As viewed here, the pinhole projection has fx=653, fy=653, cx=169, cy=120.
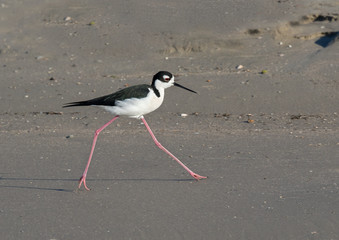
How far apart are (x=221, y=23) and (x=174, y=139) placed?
420cm

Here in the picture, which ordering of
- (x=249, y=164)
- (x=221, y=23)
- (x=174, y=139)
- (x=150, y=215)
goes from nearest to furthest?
(x=150, y=215)
(x=249, y=164)
(x=174, y=139)
(x=221, y=23)

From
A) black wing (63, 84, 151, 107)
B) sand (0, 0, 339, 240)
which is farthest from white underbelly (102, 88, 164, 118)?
sand (0, 0, 339, 240)

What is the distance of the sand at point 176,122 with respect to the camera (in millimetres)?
5566

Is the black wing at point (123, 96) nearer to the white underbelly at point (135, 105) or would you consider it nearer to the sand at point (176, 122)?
the white underbelly at point (135, 105)

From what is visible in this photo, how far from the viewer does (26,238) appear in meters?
5.21

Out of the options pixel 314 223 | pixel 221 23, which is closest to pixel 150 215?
pixel 314 223

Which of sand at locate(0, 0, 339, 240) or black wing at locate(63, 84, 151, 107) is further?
black wing at locate(63, 84, 151, 107)

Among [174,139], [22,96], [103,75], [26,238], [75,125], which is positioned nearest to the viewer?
[26,238]

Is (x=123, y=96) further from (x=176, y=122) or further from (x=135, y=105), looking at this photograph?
(x=176, y=122)

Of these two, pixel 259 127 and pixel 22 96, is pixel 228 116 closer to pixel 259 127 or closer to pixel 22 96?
pixel 259 127

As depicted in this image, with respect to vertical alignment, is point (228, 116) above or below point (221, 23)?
below

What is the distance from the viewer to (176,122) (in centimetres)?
870

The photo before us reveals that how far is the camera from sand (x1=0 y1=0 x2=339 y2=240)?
5.57m

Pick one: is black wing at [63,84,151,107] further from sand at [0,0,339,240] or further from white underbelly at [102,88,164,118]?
sand at [0,0,339,240]
